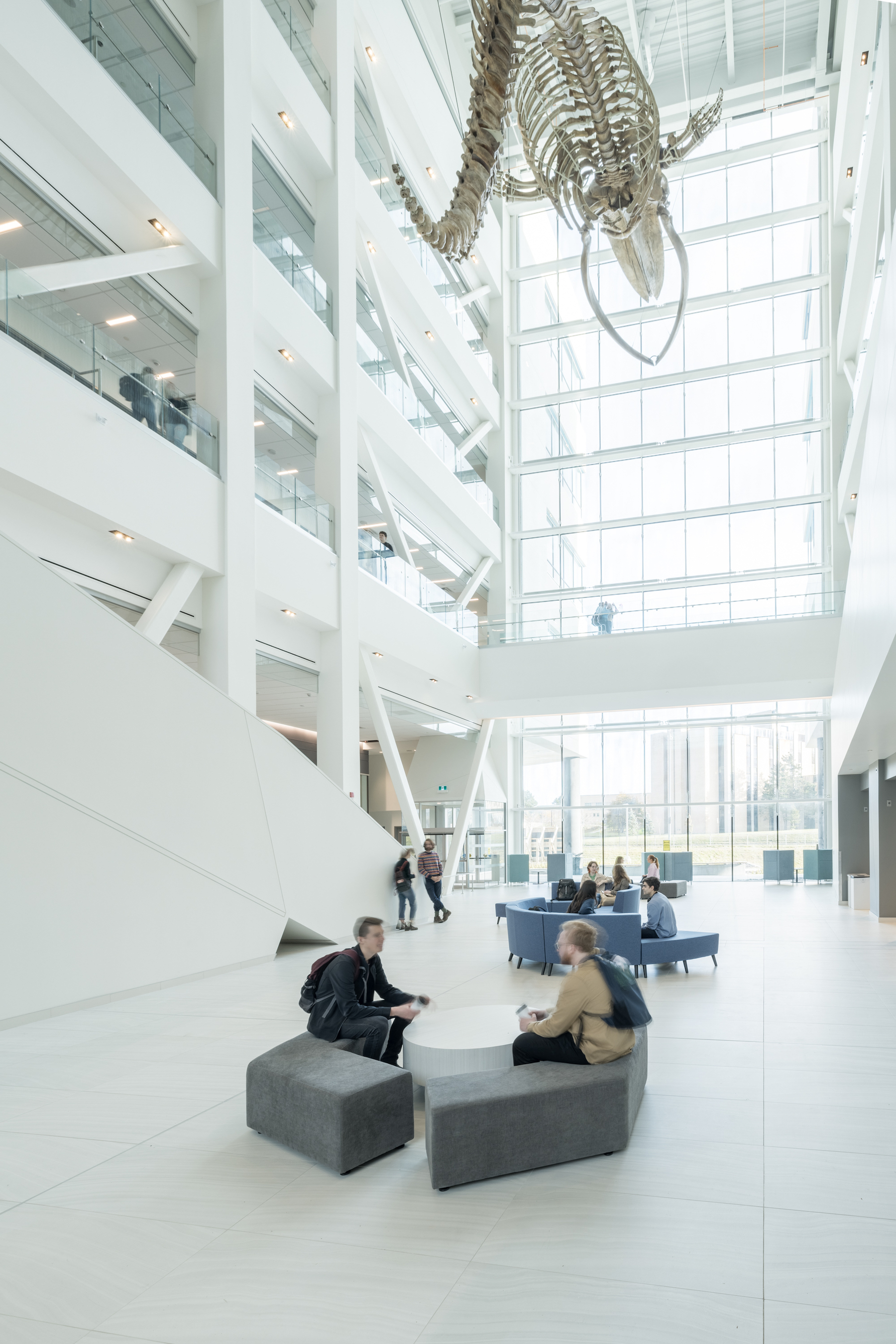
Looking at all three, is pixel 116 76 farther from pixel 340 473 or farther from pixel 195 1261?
pixel 195 1261

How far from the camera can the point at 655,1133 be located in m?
5.26

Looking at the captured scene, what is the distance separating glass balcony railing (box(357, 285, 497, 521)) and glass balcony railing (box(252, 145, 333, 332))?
1.99 m

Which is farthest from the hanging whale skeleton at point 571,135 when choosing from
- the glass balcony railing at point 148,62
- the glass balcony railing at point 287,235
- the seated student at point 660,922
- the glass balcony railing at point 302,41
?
the glass balcony railing at point 302,41

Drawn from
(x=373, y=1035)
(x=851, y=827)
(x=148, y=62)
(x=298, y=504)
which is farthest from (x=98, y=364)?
(x=851, y=827)

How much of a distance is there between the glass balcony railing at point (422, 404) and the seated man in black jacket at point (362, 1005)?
630 inches

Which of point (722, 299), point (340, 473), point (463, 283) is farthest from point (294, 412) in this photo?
point (722, 299)

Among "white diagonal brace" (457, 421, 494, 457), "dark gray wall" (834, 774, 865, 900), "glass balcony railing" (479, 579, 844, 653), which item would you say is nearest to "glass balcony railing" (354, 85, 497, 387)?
"white diagonal brace" (457, 421, 494, 457)

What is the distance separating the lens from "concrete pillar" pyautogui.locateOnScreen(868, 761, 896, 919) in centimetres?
Answer: 1731

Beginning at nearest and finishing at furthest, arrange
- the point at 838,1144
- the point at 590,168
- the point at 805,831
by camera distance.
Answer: the point at 838,1144, the point at 590,168, the point at 805,831

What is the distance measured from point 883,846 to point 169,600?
42.8 feet

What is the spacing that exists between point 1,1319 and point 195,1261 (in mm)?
703

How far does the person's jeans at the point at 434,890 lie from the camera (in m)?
17.9

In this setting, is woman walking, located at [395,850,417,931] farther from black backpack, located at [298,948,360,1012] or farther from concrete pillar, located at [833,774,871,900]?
black backpack, located at [298,948,360,1012]

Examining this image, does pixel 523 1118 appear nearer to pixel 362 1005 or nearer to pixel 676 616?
pixel 362 1005
